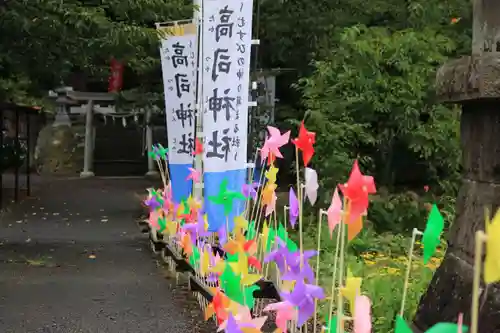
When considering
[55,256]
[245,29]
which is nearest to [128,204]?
[55,256]

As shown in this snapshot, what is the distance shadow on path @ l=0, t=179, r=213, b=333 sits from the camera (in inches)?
221

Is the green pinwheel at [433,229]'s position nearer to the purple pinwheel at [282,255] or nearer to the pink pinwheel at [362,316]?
the pink pinwheel at [362,316]

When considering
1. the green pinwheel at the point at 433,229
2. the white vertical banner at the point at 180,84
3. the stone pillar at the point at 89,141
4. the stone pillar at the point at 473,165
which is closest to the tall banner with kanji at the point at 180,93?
the white vertical banner at the point at 180,84

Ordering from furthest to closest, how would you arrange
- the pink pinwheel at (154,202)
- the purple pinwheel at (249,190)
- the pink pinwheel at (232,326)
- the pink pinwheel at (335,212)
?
1. the pink pinwheel at (154,202)
2. the purple pinwheel at (249,190)
3. the pink pinwheel at (232,326)
4. the pink pinwheel at (335,212)

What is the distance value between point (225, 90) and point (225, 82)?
3.1 inches

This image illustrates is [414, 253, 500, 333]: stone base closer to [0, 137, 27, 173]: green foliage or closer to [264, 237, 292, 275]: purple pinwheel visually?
[264, 237, 292, 275]: purple pinwheel

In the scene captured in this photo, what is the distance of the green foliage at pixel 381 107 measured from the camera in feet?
31.0

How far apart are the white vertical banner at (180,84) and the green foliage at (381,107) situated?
2028mm

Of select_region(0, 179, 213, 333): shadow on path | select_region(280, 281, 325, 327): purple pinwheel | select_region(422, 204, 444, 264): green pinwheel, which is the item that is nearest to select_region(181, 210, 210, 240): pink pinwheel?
select_region(0, 179, 213, 333): shadow on path

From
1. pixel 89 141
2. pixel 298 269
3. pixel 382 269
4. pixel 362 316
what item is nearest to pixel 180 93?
pixel 382 269

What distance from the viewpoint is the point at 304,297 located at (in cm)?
276

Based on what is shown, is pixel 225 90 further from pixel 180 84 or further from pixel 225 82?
pixel 180 84

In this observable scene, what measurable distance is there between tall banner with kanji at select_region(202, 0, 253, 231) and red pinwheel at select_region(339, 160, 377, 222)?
432 centimetres

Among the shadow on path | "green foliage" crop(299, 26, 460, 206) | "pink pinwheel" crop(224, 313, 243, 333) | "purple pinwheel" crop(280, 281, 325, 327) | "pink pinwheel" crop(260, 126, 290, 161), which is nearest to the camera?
"purple pinwheel" crop(280, 281, 325, 327)
